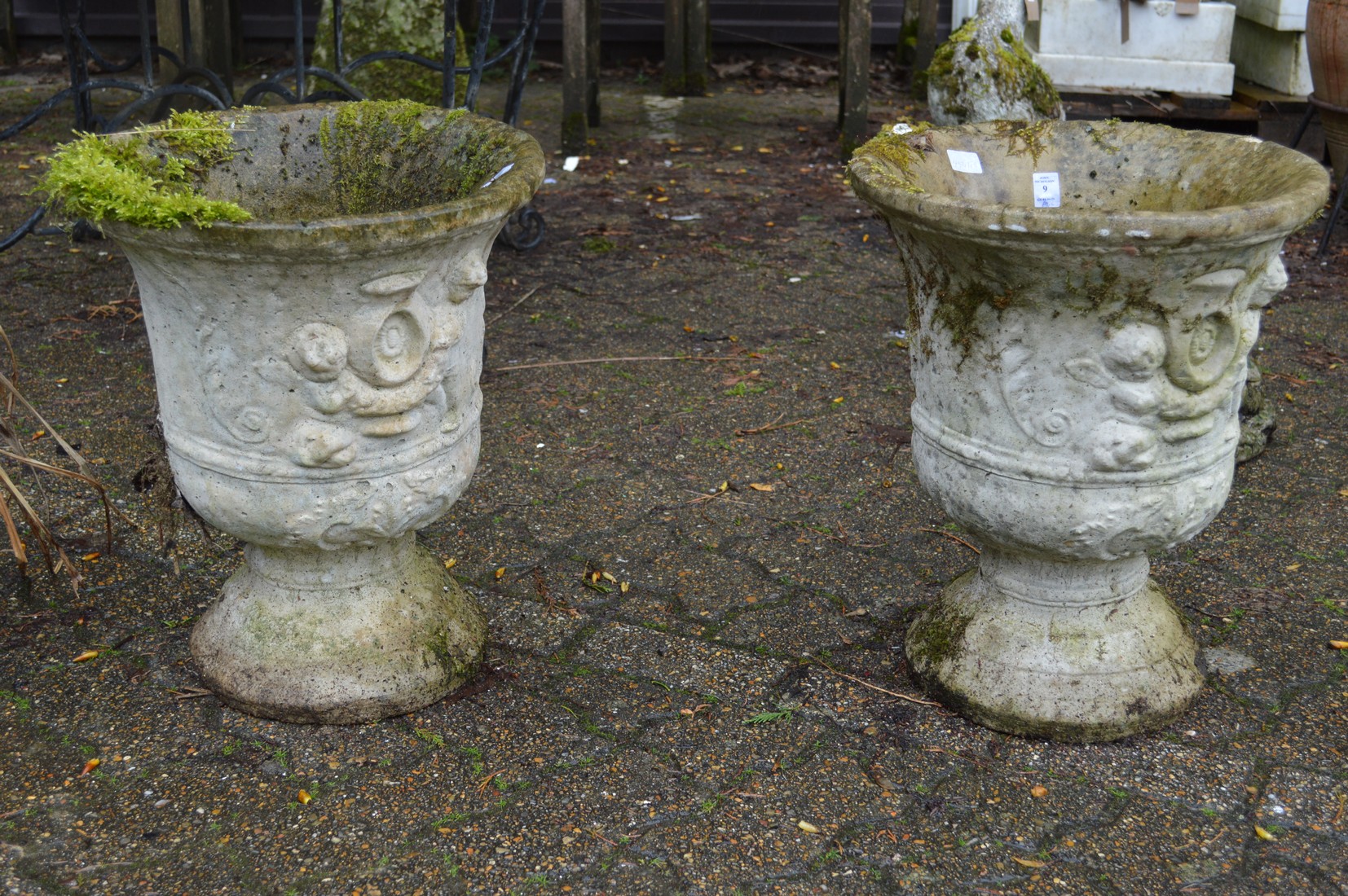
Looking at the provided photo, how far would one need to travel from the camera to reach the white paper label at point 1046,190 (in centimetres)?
269

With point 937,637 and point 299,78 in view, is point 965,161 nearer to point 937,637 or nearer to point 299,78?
point 937,637

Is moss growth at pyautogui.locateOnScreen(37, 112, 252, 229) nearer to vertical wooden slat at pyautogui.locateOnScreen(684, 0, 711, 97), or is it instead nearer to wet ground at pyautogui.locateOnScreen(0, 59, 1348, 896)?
wet ground at pyautogui.locateOnScreen(0, 59, 1348, 896)

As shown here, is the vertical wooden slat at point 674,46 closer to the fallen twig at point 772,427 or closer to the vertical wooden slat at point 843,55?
the vertical wooden slat at point 843,55

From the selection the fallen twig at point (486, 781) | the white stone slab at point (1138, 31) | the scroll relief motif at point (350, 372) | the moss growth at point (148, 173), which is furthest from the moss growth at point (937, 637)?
the white stone slab at point (1138, 31)

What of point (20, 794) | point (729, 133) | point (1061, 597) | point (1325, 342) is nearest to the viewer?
point (20, 794)

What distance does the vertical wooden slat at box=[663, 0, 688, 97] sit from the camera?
7395mm

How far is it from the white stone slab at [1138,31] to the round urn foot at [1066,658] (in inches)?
171

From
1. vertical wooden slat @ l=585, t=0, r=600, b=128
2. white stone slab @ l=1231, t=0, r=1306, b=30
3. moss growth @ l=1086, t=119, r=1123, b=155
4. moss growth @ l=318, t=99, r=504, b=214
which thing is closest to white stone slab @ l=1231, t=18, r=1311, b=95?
white stone slab @ l=1231, t=0, r=1306, b=30

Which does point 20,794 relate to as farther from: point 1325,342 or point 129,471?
point 1325,342

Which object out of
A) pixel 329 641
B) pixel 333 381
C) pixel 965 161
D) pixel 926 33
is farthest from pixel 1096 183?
pixel 926 33

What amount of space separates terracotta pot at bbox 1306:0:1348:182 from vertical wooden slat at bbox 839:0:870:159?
186 cm

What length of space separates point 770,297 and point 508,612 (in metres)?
2.23

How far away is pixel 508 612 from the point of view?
9.59ft

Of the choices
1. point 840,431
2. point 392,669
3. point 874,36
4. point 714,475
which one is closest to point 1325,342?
point 840,431
